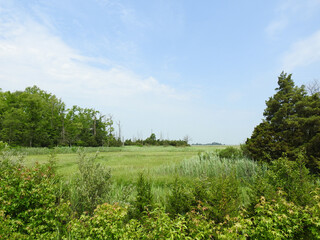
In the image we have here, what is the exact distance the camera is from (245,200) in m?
5.48

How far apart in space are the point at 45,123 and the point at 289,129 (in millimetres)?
38245

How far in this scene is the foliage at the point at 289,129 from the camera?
26.1ft

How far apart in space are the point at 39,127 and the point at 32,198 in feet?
112

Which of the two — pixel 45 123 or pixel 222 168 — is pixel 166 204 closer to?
pixel 222 168

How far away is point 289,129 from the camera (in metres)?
9.10

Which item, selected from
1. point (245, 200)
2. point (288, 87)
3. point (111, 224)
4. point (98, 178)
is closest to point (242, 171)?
Answer: point (245, 200)

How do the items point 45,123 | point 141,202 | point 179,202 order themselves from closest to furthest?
point 179,202
point 141,202
point 45,123

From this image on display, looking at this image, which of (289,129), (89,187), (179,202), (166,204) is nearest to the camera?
(179,202)

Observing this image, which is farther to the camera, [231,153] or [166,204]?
[231,153]

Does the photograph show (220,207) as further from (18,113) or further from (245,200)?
(18,113)

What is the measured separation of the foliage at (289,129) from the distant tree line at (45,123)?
35.3 meters

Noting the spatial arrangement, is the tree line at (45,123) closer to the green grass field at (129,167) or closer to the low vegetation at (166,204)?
the green grass field at (129,167)

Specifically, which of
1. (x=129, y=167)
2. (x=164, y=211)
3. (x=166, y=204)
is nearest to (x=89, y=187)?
(x=166, y=204)

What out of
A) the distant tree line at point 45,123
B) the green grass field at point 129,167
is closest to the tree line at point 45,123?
the distant tree line at point 45,123
